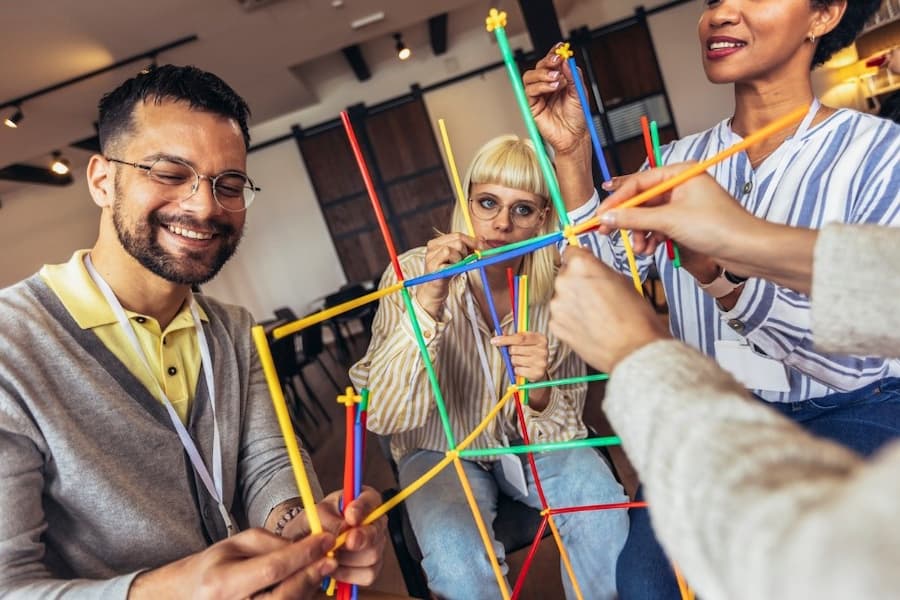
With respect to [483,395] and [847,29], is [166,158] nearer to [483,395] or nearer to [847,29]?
[483,395]

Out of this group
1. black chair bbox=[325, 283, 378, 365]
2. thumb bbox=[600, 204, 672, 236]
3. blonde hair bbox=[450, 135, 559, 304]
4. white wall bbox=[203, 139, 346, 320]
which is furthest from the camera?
white wall bbox=[203, 139, 346, 320]

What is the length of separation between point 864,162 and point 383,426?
1122 mm

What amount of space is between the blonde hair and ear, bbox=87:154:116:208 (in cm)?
89

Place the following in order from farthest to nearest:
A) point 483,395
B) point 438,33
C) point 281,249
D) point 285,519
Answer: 1. point 281,249
2. point 438,33
3. point 483,395
4. point 285,519

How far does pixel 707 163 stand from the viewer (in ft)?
2.01

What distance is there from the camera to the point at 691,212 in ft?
2.19

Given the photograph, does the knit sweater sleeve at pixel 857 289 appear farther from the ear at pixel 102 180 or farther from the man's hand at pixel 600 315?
the ear at pixel 102 180

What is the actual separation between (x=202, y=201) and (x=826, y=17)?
129 centimetres

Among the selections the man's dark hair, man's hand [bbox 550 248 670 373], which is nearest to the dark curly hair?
man's hand [bbox 550 248 670 373]

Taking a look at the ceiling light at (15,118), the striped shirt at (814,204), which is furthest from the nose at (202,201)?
the ceiling light at (15,118)

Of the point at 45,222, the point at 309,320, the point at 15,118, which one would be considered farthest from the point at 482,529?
the point at 45,222

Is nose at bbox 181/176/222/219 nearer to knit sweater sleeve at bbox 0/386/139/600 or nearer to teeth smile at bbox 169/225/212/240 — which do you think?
teeth smile at bbox 169/225/212/240

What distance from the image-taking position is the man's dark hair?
1113mm

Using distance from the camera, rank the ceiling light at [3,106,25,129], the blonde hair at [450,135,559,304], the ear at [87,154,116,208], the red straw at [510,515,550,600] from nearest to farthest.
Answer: the red straw at [510,515,550,600]
the ear at [87,154,116,208]
the blonde hair at [450,135,559,304]
the ceiling light at [3,106,25,129]
